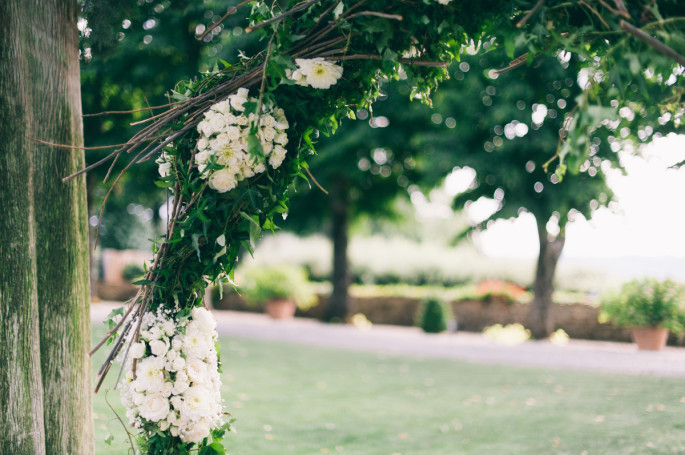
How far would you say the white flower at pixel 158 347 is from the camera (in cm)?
287

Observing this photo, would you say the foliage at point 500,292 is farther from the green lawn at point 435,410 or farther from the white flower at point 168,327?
the white flower at point 168,327

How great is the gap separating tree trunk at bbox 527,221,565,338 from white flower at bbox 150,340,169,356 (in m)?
12.0

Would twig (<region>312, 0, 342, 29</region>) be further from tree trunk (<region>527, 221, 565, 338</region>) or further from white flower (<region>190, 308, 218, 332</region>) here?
tree trunk (<region>527, 221, 565, 338</region>)

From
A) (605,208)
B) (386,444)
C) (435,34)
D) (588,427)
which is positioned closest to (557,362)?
(605,208)

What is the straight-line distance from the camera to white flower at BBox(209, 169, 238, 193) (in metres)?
2.76

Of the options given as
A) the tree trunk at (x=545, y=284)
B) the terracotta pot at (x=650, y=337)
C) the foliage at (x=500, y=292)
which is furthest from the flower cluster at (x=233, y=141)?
the foliage at (x=500, y=292)

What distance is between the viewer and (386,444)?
538cm

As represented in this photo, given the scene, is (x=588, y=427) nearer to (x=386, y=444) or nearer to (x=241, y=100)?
(x=386, y=444)

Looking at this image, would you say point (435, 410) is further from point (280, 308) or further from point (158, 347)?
point (280, 308)

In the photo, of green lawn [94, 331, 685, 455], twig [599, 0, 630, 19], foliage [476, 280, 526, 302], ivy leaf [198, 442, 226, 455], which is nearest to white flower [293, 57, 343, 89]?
twig [599, 0, 630, 19]

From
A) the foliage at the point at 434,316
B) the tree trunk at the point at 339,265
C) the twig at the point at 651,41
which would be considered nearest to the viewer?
the twig at the point at 651,41

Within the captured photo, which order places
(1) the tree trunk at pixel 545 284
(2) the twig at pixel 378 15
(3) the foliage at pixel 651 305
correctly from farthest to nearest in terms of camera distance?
(1) the tree trunk at pixel 545 284, (3) the foliage at pixel 651 305, (2) the twig at pixel 378 15

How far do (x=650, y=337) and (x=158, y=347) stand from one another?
460 inches

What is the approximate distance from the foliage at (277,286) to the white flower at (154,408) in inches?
561
